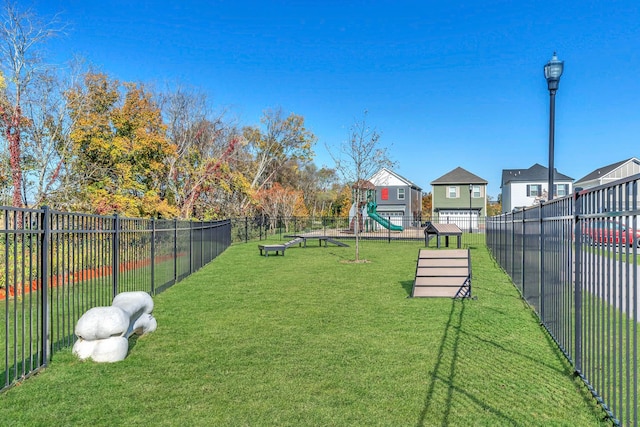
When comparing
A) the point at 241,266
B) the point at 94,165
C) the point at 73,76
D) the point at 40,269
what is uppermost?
the point at 73,76

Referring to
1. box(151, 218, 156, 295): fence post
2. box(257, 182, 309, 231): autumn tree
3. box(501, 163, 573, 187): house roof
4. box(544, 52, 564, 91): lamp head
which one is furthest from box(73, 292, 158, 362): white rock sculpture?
box(501, 163, 573, 187): house roof

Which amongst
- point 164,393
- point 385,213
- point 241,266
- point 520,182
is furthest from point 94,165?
point 520,182

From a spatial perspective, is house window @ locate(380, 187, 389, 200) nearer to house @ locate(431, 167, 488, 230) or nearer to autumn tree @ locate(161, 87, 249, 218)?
house @ locate(431, 167, 488, 230)

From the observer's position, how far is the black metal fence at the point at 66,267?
432cm

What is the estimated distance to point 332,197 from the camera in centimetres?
6128

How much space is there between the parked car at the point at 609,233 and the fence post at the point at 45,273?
202 inches

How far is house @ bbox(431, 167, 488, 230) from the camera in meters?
47.0

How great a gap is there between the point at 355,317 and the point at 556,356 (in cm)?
289

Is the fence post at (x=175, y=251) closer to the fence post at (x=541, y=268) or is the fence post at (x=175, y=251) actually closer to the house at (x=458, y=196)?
the fence post at (x=541, y=268)

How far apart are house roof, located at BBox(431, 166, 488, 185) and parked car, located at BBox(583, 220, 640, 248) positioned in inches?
1764

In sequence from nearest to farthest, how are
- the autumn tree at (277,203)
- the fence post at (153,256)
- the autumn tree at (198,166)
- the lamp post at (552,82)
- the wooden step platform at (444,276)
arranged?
the wooden step platform at (444,276), the lamp post at (552,82), the fence post at (153,256), the autumn tree at (198,166), the autumn tree at (277,203)

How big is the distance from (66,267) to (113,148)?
1056cm

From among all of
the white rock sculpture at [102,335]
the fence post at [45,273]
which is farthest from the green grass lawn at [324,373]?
the fence post at [45,273]

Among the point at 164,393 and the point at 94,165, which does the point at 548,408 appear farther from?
the point at 94,165
